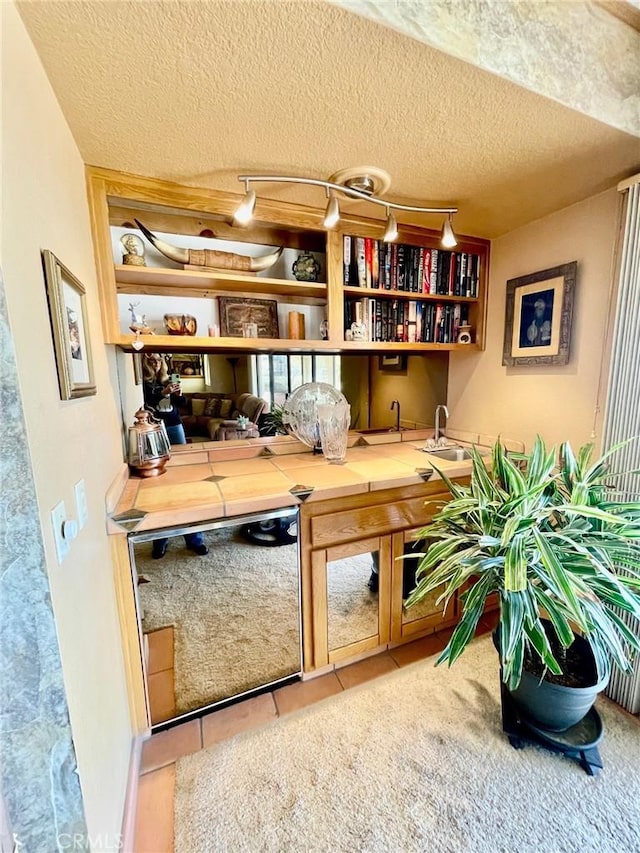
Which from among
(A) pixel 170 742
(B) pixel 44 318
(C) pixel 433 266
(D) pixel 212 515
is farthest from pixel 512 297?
(A) pixel 170 742

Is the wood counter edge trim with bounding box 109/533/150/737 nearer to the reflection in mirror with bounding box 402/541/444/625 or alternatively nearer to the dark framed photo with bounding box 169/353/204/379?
the dark framed photo with bounding box 169/353/204/379

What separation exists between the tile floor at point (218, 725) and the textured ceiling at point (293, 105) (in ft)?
7.36

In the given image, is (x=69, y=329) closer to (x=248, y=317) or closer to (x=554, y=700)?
(x=248, y=317)

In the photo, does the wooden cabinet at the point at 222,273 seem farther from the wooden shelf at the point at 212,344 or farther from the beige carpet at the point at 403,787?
the beige carpet at the point at 403,787

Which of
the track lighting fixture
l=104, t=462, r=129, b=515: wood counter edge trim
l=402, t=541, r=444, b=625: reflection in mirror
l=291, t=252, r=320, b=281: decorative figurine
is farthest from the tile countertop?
the track lighting fixture

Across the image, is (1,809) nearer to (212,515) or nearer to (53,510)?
(53,510)

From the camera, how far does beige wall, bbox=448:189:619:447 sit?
1633 millimetres

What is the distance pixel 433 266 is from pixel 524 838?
96.0 inches

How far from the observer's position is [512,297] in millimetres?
2029

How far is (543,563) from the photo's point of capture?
1048 millimetres

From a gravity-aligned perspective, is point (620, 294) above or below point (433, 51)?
below

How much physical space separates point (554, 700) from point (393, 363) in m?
1.85

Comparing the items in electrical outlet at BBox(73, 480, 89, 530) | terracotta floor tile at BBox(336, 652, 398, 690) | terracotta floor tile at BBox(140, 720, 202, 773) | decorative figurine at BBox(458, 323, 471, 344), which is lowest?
terracotta floor tile at BBox(336, 652, 398, 690)

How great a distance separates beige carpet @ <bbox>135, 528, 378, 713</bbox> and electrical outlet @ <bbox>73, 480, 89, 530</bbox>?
0.54 meters
